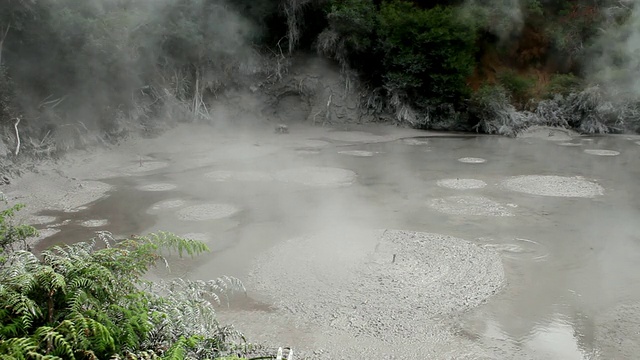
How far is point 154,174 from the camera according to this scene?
1281cm

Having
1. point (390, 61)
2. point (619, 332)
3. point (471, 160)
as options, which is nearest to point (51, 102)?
point (471, 160)

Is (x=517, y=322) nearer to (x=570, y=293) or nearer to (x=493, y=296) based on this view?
(x=493, y=296)

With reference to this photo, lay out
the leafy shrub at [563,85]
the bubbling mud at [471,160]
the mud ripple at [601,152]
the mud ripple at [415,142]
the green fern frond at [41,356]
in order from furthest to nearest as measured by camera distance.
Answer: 1. the leafy shrub at [563,85]
2. the mud ripple at [415,142]
3. the mud ripple at [601,152]
4. the bubbling mud at [471,160]
5. the green fern frond at [41,356]

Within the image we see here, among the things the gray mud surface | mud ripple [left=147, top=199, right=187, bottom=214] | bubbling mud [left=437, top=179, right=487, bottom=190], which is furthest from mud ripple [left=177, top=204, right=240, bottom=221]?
bubbling mud [left=437, top=179, right=487, bottom=190]

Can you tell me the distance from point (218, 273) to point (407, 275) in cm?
246

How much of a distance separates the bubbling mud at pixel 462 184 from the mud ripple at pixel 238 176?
3.74 meters

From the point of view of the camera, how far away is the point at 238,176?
12.6 m

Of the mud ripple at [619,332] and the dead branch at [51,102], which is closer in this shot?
the mud ripple at [619,332]

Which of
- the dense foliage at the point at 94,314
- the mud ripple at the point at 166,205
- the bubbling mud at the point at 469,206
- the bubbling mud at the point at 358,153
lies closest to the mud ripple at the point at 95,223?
the mud ripple at the point at 166,205

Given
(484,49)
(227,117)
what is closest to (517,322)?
(227,117)

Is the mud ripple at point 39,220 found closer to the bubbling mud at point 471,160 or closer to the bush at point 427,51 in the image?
the bubbling mud at point 471,160

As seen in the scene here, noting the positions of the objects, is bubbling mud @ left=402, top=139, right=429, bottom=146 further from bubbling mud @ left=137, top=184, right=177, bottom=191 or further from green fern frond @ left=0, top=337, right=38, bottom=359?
green fern frond @ left=0, top=337, right=38, bottom=359

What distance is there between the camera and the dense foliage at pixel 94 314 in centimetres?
303

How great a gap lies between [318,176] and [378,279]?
572 cm
